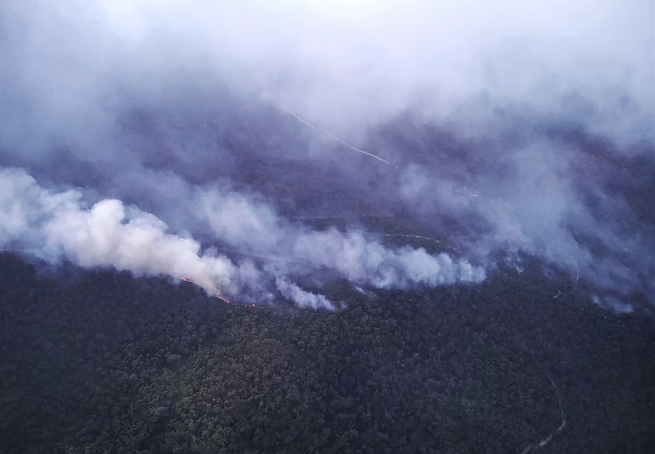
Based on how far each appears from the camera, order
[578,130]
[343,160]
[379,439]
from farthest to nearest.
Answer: [578,130], [343,160], [379,439]

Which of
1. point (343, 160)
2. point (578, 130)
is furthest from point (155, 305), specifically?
point (578, 130)

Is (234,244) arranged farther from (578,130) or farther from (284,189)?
(578,130)

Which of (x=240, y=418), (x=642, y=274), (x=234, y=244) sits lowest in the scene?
(x=240, y=418)

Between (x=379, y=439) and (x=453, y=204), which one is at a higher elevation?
(x=453, y=204)

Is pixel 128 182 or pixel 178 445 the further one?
pixel 128 182

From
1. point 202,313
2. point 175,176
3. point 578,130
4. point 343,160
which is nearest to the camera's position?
point 202,313

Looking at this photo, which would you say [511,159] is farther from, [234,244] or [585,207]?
[234,244]

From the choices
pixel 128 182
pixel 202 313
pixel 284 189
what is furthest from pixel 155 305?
pixel 284 189
